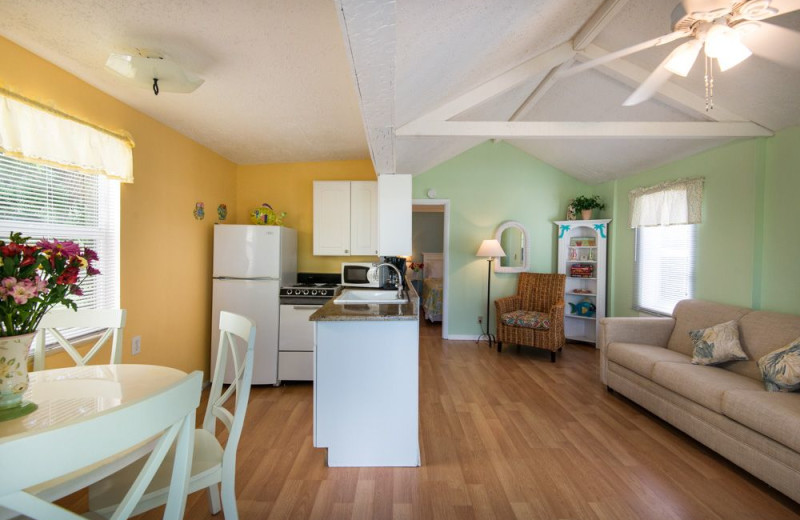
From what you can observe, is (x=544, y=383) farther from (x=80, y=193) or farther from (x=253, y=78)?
(x=80, y=193)

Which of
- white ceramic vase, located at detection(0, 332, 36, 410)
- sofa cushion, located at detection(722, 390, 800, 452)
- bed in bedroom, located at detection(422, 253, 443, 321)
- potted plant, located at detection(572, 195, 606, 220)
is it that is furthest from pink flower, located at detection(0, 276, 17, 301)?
bed in bedroom, located at detection(422, 253, 443, 321)

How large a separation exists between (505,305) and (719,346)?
222 centimetres

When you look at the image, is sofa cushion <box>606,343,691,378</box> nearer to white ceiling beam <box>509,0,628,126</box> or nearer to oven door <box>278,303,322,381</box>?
white ceiling beam <box>509,0,628,126</box>

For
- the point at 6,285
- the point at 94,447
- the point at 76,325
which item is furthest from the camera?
the point at 76,325

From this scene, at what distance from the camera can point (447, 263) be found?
5098 millimetres

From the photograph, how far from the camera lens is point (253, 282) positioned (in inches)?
129

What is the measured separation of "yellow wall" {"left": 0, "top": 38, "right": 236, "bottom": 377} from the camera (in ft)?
6.38

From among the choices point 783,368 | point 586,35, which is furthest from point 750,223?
point 586,35

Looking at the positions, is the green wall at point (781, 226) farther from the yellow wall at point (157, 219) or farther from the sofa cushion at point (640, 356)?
the yellow wall at point (157, 219)

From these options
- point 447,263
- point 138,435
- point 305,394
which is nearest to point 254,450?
point 305,394

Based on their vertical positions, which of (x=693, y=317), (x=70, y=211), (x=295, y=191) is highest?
(x=295, y=191)

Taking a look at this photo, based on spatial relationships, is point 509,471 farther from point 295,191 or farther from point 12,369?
point 295,191

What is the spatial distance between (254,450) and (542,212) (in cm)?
445

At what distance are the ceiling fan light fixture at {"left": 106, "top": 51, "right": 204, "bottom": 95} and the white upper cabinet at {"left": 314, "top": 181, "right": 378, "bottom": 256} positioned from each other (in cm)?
188
